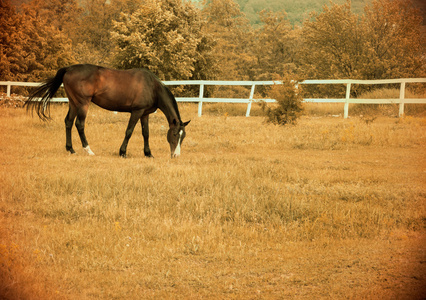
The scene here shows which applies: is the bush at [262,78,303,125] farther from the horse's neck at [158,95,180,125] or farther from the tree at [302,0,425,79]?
the tree at [302,0,425,79]

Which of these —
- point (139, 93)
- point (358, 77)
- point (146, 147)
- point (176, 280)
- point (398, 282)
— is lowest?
point (176, 280)

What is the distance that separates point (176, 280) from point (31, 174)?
474cm

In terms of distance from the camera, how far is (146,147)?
11.0 metres

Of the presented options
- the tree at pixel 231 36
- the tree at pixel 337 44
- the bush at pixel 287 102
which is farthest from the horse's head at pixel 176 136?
the tree at pixel 231 36

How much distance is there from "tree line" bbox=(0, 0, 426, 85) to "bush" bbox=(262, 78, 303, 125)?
2.43 ft

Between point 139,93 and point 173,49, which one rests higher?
point 173,49

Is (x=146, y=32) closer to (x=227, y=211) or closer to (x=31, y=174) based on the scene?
(x=31, y=174)

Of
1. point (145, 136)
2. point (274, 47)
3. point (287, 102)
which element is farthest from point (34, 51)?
point (274, 47)

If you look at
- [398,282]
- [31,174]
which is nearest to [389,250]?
[398,282]

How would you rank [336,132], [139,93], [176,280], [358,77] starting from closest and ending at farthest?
[176,280] < [139,93] < [336,132] < [358,77]

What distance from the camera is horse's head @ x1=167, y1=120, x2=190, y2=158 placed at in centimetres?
1059

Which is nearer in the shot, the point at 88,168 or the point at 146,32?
the point at 88,168

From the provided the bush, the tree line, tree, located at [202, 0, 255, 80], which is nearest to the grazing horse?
the tree line

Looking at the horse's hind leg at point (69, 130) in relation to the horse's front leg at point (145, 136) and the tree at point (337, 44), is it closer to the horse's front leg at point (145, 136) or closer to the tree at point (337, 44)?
the horse's front leg at point (145, 136)
